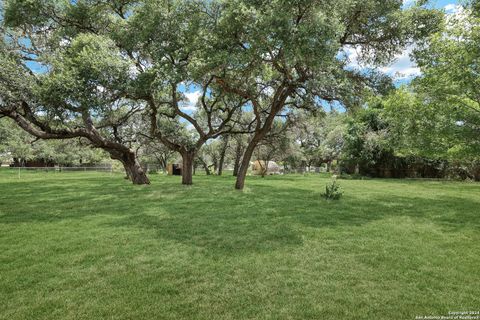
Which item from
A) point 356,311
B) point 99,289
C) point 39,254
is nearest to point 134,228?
point 39,254

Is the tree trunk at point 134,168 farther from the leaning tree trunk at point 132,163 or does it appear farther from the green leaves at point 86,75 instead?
the green leaves at point 86,75

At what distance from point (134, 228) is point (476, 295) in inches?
246

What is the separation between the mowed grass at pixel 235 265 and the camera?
3.36 meters

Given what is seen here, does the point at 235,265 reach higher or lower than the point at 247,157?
lower

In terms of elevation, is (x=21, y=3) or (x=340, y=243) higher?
(x=21, y=3)

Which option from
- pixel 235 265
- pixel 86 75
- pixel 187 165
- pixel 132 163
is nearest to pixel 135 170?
pixel 132 163

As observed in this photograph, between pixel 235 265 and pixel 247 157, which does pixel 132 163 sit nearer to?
pixel 247 157

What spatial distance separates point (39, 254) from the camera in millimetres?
5000

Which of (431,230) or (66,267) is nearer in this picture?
(66,267)

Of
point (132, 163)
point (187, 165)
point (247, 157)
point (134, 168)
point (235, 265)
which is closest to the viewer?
point (235, 265)

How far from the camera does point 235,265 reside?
457 centimetres

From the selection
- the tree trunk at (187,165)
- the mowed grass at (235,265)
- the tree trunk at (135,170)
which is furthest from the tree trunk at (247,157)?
the mowed grass at (235,265)

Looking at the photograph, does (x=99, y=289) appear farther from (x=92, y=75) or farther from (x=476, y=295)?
(x=92, y=75)

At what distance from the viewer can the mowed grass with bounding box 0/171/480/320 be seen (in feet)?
11.0
